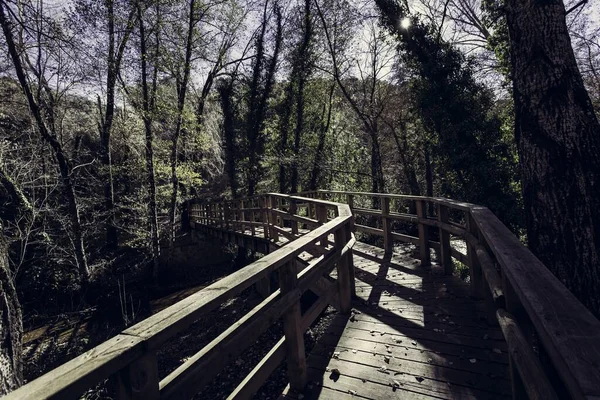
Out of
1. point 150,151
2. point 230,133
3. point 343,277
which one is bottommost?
point 343,277

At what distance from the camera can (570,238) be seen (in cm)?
284

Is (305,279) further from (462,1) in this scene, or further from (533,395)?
(462,1)

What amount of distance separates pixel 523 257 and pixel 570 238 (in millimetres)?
1548

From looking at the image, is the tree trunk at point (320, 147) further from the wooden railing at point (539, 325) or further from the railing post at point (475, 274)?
the wooden railing at point (539, 325)

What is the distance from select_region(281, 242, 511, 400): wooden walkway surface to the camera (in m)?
2.55

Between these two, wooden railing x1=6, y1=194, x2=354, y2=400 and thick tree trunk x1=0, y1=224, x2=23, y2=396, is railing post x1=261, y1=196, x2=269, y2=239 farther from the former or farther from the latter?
thick tree trunk x1=0, y1=224, x2=23, y2=396

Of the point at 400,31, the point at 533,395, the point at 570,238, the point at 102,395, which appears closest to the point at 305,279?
the point at 533,395

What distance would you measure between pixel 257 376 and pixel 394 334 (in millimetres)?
1770

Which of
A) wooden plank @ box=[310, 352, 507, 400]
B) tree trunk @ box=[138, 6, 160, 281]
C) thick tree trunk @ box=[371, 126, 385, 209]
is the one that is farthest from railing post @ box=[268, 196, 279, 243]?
thick tree trunk @ box=[371, 126, 385, 209]

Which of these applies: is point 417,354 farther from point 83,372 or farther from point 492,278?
point 83,372

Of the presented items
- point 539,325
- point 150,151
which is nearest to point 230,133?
point 150,151

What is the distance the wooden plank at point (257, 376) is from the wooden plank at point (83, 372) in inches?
36.5

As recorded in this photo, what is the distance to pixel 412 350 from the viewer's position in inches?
122

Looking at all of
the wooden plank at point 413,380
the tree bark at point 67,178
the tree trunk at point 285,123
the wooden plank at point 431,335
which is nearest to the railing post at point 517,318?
the wooden plank at point 413,380
